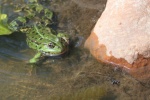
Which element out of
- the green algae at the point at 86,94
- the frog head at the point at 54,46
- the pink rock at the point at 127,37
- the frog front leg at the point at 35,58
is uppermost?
the pink rock at the point at 127,37

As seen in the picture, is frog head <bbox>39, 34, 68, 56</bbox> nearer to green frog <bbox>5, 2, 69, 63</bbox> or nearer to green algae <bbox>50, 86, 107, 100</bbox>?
green frog <bbox>5, 2, 69, 63</bbox>

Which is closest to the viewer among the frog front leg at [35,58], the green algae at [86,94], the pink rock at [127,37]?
the green algae at [86,94]

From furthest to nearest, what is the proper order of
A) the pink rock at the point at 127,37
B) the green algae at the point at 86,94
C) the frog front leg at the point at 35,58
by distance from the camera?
the frog front leg at the point at 35,58, the pink rock at the point at 127,37, the green algae at the point at 86,94

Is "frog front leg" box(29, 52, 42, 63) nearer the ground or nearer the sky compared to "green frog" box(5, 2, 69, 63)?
nearer the ground

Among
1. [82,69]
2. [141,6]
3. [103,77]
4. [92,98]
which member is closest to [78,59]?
[82,69]

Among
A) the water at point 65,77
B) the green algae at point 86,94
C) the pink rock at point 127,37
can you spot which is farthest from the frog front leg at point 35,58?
the pink rock at point 127,37

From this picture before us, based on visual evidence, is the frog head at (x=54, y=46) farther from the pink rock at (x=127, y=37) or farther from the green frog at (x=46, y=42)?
the pink rock at (x=127, y=37)

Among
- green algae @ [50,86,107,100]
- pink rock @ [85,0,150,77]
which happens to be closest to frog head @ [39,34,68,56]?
pink rock @ [85,0,150,77]
